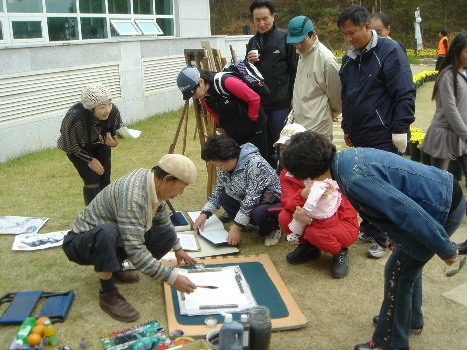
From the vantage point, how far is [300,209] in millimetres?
3311

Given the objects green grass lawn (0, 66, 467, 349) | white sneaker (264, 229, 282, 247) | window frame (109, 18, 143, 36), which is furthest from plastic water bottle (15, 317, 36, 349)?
window frame (109, 18, 143, 36)

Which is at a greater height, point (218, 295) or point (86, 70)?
point (86, 70)

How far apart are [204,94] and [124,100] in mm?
5294

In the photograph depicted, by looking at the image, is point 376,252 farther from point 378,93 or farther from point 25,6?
point 25,6

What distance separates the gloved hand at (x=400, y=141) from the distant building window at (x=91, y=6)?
7453mm

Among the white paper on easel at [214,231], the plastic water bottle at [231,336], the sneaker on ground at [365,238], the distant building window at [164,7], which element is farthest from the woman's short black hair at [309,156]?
the distant building window at [164,7]

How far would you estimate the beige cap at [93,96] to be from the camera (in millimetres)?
3613

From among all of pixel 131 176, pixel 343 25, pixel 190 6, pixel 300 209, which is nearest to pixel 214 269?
pixel 300 209

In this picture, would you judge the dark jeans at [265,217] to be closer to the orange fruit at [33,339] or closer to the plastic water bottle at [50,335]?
the plastic water bottle at [50,335]

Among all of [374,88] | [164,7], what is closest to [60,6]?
[164,7]

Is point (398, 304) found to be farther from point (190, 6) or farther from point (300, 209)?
point (190, 6)

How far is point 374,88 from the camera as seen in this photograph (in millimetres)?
3379

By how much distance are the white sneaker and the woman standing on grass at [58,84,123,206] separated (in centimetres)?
140

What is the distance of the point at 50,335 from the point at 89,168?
1658mm
